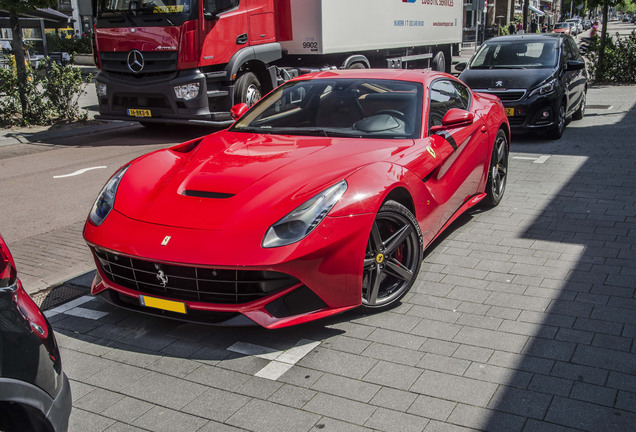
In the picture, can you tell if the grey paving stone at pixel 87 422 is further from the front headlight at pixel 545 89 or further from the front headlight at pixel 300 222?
the front headlight at pixel 545 89

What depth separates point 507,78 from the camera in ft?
35.1

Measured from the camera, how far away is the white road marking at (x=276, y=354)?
3.51 metres

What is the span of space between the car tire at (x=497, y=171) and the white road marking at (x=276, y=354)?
3353 millimetres

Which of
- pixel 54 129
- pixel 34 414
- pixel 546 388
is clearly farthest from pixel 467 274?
pixel 54 129

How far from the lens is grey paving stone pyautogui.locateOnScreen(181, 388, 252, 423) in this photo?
3.12 m

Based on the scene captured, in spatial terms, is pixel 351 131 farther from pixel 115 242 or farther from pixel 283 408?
pixel 283 408

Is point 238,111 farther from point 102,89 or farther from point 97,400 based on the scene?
point 102,89

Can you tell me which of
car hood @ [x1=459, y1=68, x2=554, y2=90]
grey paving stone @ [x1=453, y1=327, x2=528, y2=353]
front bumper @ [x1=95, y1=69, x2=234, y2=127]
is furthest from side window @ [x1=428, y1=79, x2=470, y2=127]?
front bumper @ [x1=95, y1=69, x2=234, y2=127]

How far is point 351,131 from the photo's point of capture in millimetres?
4980

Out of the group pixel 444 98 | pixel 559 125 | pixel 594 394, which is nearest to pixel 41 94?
pixel 559 125

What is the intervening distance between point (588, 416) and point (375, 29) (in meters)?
13.8

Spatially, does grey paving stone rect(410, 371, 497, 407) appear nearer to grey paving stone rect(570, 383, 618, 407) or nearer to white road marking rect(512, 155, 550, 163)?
grey paving stone rect(570, 383, 618, 407)

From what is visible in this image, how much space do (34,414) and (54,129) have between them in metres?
12.2

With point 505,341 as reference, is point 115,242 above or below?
above
